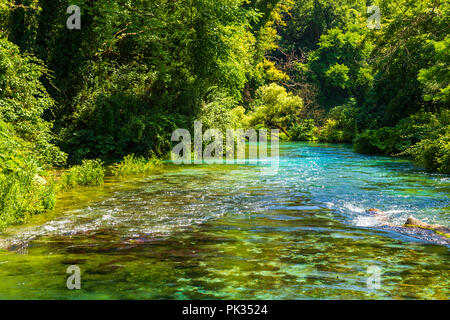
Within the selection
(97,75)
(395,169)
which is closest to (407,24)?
(395,169)

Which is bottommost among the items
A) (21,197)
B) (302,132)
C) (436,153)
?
(21,197)

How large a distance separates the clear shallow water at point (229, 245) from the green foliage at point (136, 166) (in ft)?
8.26

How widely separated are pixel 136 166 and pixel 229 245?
9.57 metres

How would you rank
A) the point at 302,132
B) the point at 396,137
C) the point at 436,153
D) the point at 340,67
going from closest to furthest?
the point at 436,153
the point at 396,137
the point at 302,132
the point at 340,67

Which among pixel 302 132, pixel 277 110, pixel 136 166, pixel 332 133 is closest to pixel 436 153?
pixel 136 166

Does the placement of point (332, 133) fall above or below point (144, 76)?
below

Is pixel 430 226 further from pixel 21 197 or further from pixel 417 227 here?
pixel 21 197

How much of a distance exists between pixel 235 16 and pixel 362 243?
573 inches

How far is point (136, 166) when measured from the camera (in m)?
15.6

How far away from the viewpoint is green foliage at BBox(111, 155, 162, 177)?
14810mm

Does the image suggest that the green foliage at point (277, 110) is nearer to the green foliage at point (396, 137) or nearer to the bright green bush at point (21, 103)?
the green foliage at point (396, 137)

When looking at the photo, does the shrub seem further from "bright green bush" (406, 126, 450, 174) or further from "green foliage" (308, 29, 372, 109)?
"bright green bush" (406, 126, 450, 174)

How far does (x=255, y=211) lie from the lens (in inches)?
364

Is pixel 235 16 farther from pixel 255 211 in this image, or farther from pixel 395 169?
pixel 255 211
